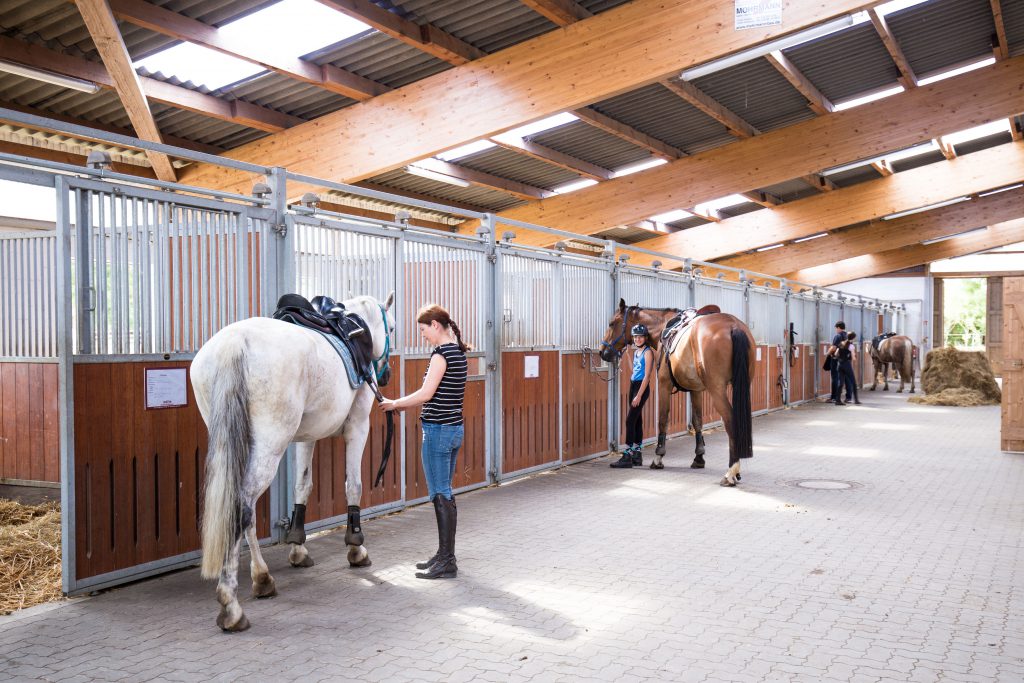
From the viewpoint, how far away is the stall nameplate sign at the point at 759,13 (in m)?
8.45

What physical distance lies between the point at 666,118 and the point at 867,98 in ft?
12.0

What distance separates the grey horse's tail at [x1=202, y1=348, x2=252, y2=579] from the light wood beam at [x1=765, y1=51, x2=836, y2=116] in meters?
9.27

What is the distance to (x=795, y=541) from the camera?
561cm

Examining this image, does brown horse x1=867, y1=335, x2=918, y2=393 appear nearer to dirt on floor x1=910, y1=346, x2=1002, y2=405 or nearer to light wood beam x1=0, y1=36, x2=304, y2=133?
dirt on floor x1=910, y1=346, x2=1002, y2=405

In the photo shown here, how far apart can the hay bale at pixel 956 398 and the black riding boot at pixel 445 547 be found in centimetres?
1623

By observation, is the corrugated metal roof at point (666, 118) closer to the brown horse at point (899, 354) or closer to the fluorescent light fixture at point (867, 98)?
the fluorescent light fixture at point (867, 98)

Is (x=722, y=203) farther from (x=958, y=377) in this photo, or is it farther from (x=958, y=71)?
(x=958, y=71)

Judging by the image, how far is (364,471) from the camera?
6234 mm

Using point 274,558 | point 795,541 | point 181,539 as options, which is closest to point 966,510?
point 795,541

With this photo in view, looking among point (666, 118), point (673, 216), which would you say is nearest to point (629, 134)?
point (666, 118)

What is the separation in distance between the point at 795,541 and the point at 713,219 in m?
16.8

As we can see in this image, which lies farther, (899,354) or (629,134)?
(899,354)

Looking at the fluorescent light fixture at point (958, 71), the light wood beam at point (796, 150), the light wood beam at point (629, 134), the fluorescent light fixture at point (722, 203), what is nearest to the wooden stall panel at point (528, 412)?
the light wood beam at point (629, 134)

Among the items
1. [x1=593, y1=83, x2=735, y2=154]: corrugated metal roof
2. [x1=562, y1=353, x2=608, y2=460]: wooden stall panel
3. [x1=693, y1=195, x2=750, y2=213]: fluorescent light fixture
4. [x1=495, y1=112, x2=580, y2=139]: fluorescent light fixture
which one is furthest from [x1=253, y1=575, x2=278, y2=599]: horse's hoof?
[x1=693, y1=195, x2=750, y2=213]: fluorescent light fixture
